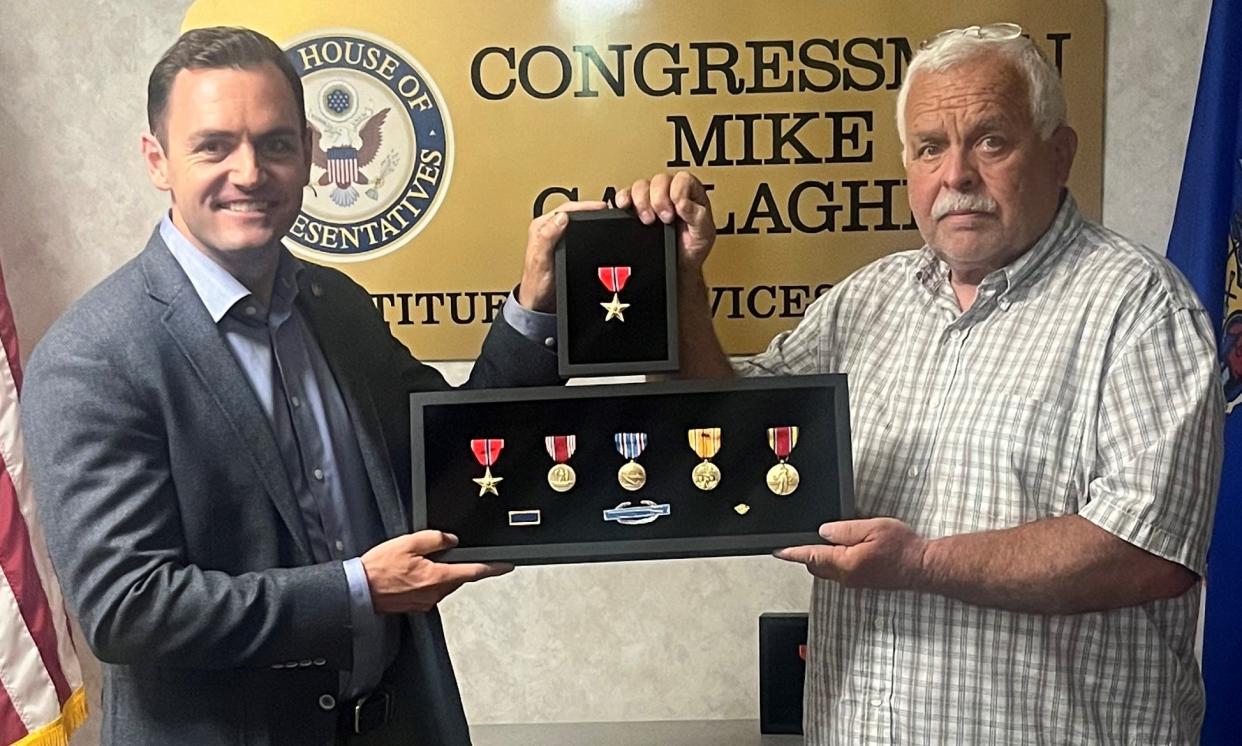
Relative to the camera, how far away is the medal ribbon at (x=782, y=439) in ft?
5.20

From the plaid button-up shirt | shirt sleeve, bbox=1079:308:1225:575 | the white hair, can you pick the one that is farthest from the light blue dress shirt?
shirt sleeve, bbox=1079:308:1225:575

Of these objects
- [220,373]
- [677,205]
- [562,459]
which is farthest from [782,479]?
[220,373]

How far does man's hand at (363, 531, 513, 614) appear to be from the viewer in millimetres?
1529

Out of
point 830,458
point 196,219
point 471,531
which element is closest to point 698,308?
point 830,458

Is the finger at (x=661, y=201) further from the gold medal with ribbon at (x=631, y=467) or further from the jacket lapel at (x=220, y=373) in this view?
the jacket lapel at (x=220, y=373)

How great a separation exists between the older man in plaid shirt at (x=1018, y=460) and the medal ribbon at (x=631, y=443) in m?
0.25

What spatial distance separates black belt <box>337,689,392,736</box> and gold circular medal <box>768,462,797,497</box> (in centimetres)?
64

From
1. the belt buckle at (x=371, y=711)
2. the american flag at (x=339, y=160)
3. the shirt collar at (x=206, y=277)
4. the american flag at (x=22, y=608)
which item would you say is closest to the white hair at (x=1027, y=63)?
the american flag at (x=339, y=160)

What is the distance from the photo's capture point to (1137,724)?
158 cm

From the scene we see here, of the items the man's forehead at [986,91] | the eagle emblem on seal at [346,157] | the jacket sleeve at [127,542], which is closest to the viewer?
the jacket sleeve at [127,542]

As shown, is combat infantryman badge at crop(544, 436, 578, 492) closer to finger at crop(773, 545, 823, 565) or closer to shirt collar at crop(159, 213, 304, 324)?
finger at crop(773, 545, 823, 565)

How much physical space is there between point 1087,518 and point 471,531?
2.68 ft

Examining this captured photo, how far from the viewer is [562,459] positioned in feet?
5.17

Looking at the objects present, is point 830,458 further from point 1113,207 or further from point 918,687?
point 1113,207
